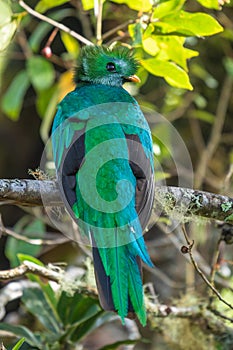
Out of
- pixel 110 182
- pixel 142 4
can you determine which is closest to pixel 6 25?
pixel 142 4

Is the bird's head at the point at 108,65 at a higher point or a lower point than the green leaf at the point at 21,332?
higher

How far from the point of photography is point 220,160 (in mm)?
4477

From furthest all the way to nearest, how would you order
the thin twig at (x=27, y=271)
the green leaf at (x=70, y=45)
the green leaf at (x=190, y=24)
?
the green leaf at (x=70, y=45), the green leaf at (x=190, y=24), the thin twig at (x=27, y=271)

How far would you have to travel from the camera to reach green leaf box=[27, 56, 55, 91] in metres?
3.66

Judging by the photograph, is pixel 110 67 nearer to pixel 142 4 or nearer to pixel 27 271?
pixel 142 4

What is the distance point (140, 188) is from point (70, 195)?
0.24m

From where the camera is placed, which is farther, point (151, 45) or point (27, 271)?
point (151, 45)

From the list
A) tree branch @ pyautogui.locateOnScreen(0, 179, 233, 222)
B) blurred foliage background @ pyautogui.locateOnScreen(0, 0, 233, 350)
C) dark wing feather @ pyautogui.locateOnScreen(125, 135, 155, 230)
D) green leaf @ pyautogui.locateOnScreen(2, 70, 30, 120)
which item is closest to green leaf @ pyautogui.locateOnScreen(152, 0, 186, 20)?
blurred foliage background @ pyautogui.locateOnScreen(0, 0, 233, 350)

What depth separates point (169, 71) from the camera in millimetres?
2777

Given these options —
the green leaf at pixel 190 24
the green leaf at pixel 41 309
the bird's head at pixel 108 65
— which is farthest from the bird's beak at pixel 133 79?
the green leaf at pixel 41 309

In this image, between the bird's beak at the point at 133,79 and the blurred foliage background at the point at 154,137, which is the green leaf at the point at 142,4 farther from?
the bird's beak at the point at 133,79

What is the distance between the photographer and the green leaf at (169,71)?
2764 millimetres

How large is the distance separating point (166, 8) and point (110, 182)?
825 mm

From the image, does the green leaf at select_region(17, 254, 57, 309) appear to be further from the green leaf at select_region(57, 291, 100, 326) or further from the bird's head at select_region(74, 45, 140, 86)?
the bird's head at select_region(74, 45, 140, 86)
